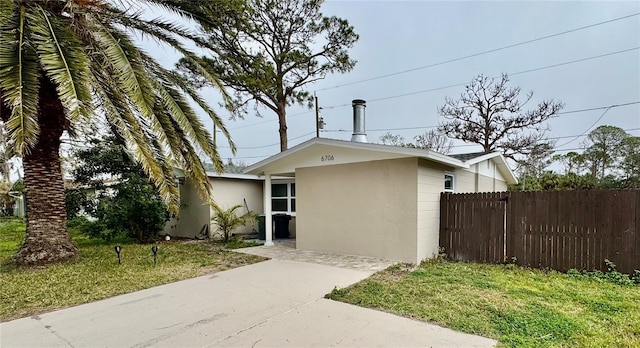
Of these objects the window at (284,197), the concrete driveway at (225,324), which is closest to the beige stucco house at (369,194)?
the window at (284,197)

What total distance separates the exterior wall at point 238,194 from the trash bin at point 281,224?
1.15 metres

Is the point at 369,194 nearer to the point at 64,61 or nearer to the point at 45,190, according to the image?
the point at 64,61

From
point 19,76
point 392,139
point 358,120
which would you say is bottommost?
point 19,76

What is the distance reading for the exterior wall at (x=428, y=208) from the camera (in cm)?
693

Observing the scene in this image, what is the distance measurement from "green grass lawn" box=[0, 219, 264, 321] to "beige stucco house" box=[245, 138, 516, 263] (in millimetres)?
2059

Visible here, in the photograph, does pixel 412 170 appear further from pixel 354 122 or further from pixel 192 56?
pixel 192 56

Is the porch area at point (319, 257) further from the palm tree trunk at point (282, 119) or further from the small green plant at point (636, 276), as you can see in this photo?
the palm tree trunk at point (282, 119)

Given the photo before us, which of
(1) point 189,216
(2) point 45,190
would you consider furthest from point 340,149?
(1) point 189,216

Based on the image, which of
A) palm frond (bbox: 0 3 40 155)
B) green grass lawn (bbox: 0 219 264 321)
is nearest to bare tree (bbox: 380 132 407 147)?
green grass lawn (bbox: 0 219 264 321)

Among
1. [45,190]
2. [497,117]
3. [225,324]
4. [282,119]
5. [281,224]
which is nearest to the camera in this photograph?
[225,324]

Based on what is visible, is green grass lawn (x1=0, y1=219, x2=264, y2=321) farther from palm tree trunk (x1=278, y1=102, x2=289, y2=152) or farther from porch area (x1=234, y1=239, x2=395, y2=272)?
palm tree trunk (x1=278, y1=102, x2=289, y2=152)

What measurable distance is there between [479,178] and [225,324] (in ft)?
32.1

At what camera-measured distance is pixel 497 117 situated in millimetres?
20141

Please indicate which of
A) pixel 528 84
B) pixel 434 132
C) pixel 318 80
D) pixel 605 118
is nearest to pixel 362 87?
pixel 318 80
